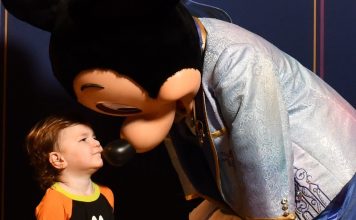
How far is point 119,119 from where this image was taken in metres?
1.49

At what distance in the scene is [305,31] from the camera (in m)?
1.63

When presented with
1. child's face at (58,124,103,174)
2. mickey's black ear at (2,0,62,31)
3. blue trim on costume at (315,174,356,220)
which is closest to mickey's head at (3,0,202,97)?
mickey's black ear at (2,0,62,31)

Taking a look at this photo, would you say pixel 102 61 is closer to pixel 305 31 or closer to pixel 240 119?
pixel 240 119

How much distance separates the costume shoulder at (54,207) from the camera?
115 cm

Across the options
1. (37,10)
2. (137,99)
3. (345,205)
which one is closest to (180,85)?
(137,99)

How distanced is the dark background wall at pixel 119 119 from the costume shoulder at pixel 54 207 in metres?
0.28

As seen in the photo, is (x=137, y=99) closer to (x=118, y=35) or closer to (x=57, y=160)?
(x=118, y=35)

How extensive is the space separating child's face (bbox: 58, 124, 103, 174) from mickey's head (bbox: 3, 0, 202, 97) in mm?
197

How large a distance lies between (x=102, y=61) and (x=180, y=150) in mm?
343

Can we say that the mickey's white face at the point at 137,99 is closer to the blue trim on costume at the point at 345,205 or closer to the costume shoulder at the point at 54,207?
the costume shoulder at the point at 54,207

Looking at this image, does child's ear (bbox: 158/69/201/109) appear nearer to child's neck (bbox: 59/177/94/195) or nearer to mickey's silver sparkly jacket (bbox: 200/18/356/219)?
mickey's silver sparkly jacket (bbox: 200/18/356/219)

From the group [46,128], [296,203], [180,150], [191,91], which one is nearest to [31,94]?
[46,128]

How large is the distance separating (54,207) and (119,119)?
1.24 ft

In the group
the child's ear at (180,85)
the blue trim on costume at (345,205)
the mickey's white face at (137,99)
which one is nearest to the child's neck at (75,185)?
the mickey's white face at (137,99)
